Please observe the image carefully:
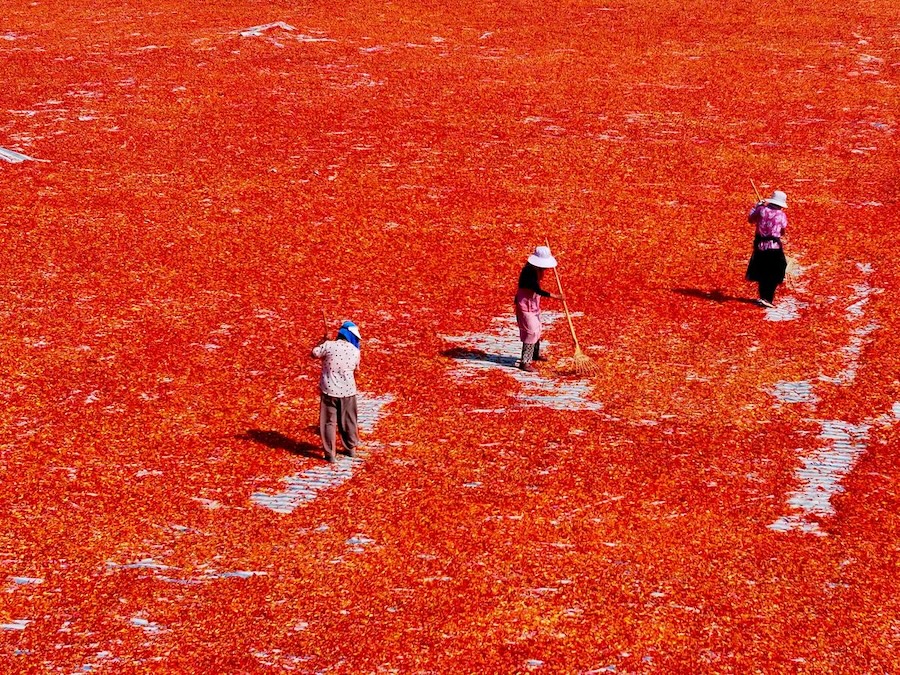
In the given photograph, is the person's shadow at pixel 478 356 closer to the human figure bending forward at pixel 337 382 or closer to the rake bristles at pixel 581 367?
the rake bristles at pixel 581 367

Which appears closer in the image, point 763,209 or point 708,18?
point 763,209

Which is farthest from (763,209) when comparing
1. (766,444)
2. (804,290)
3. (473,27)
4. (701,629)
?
(473,27)

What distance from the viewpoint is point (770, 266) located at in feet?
72.9

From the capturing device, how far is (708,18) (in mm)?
46625

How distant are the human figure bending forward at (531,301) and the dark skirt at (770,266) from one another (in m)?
5.59

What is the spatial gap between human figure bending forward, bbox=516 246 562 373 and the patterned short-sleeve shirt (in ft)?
14.9

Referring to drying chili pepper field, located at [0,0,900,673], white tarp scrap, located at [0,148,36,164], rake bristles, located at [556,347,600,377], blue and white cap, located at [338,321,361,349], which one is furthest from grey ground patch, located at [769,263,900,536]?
white tarp scrap, located at [0,148,36,164]

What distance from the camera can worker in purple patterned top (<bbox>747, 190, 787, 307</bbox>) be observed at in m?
22.2

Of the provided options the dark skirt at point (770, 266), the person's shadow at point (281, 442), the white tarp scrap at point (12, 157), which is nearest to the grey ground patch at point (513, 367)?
the person's shadow at point (281, 442)

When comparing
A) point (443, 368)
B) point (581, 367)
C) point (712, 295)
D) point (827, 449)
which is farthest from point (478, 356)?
point (827, 449)

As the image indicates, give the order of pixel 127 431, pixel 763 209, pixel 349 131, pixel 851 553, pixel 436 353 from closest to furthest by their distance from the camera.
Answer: pixel 851 553
pixel 127 431
pixel 436 353
pixel 763 209
pixel 349 131

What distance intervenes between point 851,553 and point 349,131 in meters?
23.3

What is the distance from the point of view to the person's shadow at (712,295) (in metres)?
22.8

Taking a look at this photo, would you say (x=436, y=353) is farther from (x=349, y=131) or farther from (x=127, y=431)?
(x=349, y=131)
